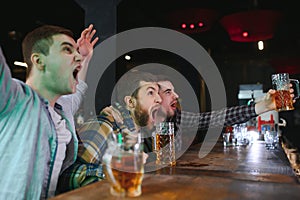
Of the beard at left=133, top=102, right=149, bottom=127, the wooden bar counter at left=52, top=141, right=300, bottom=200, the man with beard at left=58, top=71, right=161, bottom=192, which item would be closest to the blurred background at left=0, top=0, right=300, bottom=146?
the man with beard at left=58, top=71, right=161, bottom=192

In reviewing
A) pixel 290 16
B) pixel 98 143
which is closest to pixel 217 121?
pixel 98 143

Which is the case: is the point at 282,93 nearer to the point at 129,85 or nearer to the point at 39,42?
the point at 129,85

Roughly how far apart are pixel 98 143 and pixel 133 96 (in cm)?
62

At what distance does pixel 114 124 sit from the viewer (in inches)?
89.8

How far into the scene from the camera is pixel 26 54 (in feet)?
6.29

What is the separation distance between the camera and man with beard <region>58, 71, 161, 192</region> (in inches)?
74.0

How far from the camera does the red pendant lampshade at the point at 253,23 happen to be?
88.1 inches

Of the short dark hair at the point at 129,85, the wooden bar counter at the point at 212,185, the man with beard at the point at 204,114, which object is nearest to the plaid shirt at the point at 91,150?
the short dark hair at the point at 129,85

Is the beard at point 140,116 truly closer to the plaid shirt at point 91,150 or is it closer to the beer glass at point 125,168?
the plaid shirt at point 91,150

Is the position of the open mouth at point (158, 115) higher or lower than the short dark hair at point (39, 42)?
lower

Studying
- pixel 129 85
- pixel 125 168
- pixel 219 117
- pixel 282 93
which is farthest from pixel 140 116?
pixel 125 168

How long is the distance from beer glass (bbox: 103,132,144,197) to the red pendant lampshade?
1735 mm

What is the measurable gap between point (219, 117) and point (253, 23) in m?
1.07

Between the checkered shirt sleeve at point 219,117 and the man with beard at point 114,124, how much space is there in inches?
24.5
